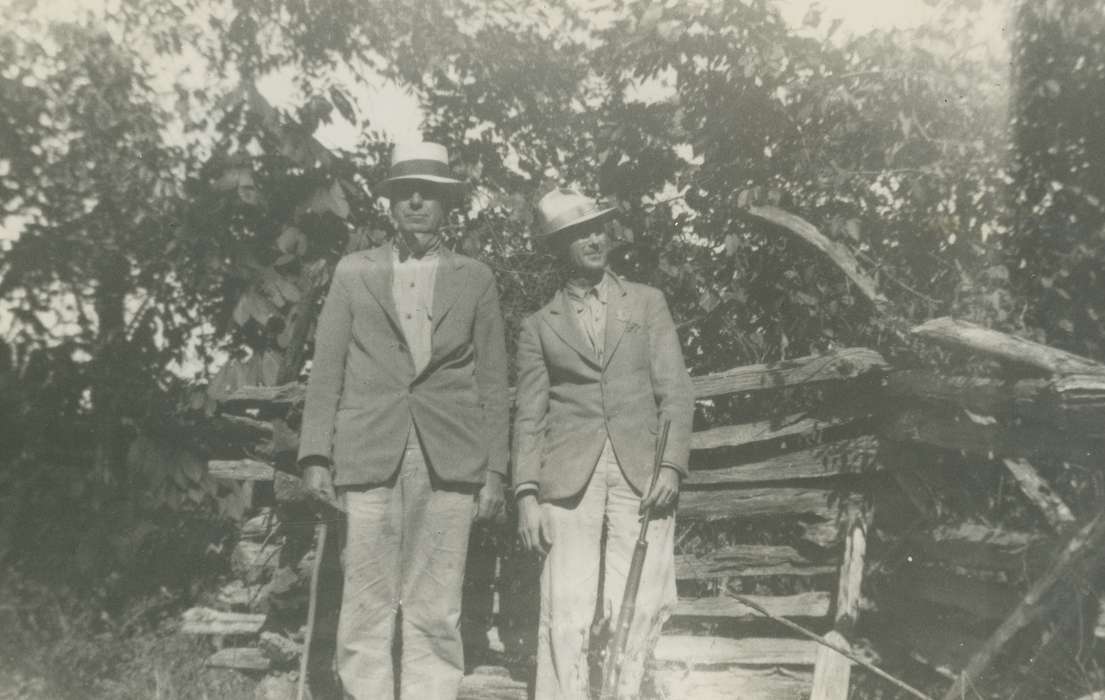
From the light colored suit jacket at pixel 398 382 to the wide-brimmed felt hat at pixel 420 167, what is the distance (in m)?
0.31

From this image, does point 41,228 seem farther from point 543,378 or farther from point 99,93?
point 543,378

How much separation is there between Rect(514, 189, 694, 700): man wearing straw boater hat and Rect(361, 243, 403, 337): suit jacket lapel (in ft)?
1.89

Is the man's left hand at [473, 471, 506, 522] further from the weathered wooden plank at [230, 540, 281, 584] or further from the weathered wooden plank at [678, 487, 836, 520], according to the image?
the weathered wooden plank at [230, 540, 281, 584]

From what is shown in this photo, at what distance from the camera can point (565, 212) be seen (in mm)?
4195

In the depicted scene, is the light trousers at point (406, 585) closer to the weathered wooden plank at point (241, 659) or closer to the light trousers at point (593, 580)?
the light trousers at point (593, 580)

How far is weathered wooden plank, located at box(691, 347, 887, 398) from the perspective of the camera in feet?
14.9

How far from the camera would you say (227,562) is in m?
6.33

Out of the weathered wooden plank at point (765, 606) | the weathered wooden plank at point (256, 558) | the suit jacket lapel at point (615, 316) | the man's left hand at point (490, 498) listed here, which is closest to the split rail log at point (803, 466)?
the weathered wooden plank at point (765, 606)

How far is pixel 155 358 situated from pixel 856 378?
14.5 feet

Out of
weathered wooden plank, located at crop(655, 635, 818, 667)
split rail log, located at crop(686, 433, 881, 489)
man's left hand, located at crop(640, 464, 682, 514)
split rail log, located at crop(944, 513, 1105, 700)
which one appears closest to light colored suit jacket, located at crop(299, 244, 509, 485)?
man's left hand, located at crop(640, 464, 682, 514)

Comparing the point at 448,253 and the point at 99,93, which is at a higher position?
the point at 99,93

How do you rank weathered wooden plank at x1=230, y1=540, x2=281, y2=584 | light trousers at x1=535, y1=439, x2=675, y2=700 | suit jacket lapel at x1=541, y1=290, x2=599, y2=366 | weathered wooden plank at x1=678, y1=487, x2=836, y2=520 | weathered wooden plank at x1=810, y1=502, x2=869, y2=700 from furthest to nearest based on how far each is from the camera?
weathered wooden plank at x1=230, y1=540, x2=281, y2=584 < weathered wooden plank at x1=678, y1=487, x2=836, y2=520 < weathered wooden plank at x1=810, y1=502, x2=869, y2=700 < suit jacket lapel at x1=541, y1=290, x2=599, y2=366 < light trousers at x1=535, y1=439, x2=675, y2=700

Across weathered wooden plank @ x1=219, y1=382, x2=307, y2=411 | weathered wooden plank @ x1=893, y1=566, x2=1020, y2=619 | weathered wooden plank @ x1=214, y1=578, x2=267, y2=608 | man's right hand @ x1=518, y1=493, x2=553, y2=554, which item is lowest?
weathered wooden plank @ x1=214, y1=578, x2=267, y2=608

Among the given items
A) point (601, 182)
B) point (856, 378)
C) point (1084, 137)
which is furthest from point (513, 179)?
point (1084, 137)
